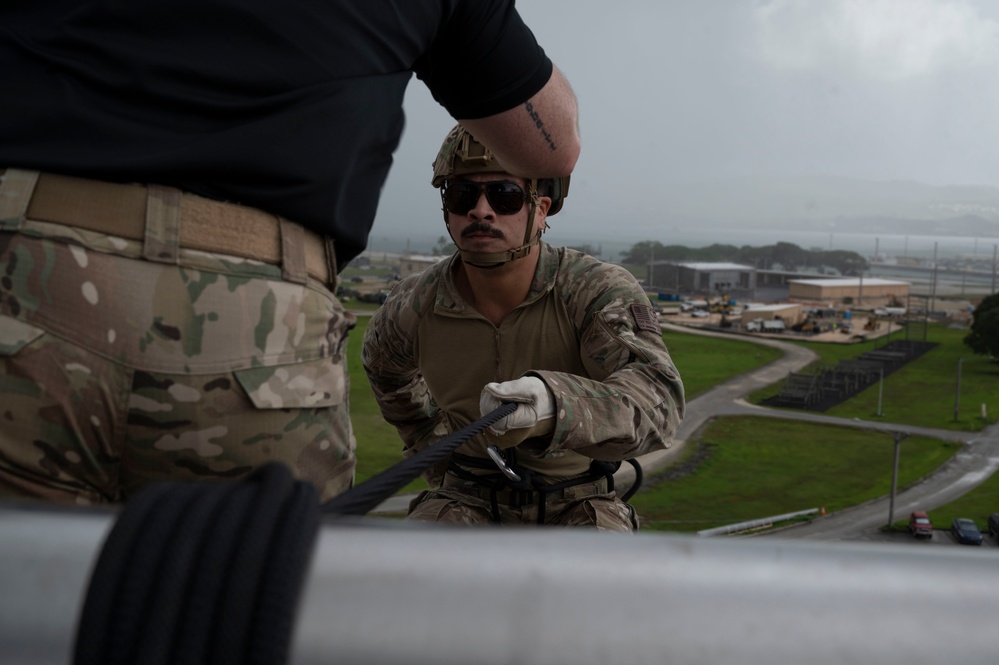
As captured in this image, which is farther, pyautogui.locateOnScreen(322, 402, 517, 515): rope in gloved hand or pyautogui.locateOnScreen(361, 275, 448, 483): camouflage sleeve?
pyautogui.locateOnScreen(361, 275, 448, 483): camouflage sleeve

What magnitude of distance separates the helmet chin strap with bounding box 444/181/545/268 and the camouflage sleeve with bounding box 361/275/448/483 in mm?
415

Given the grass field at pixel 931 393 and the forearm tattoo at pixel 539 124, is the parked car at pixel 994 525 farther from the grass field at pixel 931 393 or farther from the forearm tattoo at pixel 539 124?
the forearm tattoo at pixel 539 124

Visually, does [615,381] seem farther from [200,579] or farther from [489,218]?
[200,579]

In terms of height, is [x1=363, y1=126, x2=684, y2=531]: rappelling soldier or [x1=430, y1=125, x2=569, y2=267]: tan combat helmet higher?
[x1=430, y1=125, x2=569, y2=267]: tan combat helmet

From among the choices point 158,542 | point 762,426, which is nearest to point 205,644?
point 158,542

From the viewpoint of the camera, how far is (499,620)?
0.79 m

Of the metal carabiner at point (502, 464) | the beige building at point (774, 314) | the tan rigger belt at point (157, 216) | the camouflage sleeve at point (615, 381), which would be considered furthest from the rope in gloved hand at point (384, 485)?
the beige building at point (774, 314)

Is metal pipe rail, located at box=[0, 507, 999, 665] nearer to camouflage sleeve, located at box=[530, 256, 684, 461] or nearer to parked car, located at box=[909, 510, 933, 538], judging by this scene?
camouflage sleeve, located at box=[530, 256, 684, 461]

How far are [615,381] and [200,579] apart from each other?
308 cm

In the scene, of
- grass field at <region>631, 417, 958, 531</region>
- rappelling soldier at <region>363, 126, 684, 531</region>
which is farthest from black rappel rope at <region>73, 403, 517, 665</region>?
grass field at <region>631, 417, 958, 531</region>

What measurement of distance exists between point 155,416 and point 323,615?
1.24 metres

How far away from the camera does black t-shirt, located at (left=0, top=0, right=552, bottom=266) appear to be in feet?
5.98

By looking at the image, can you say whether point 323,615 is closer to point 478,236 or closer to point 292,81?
point 292,81

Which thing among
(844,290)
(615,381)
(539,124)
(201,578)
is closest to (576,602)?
(201,578)
